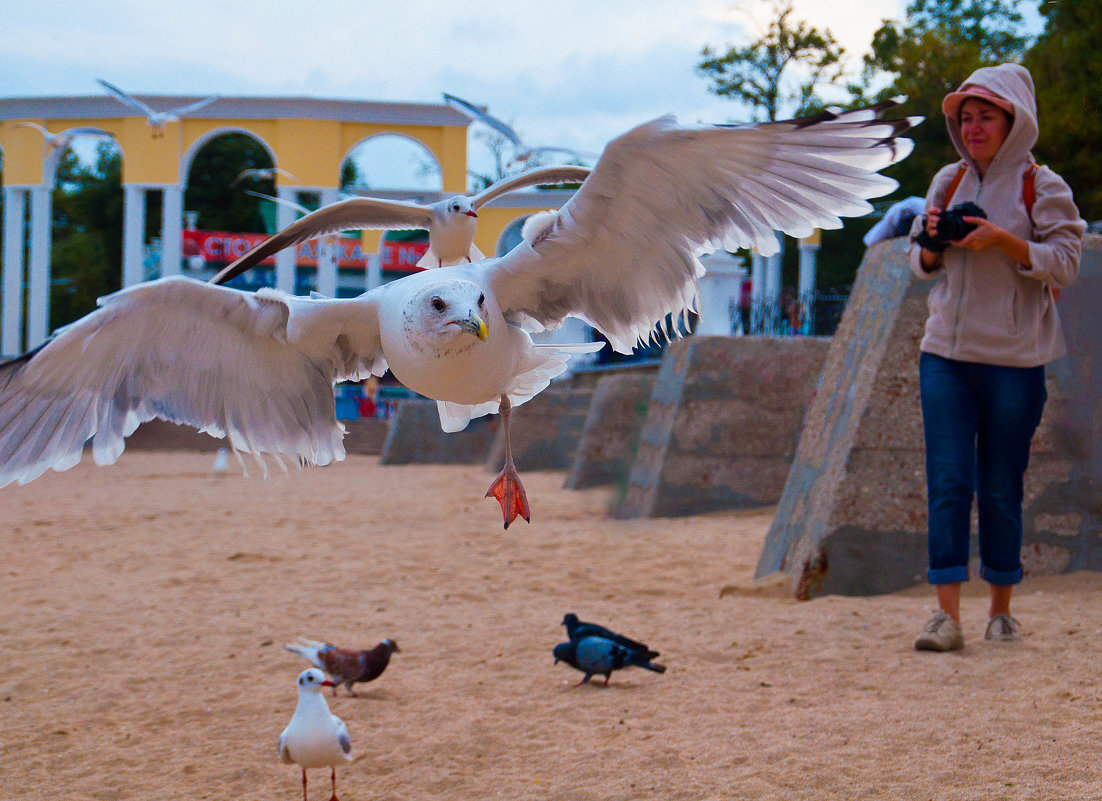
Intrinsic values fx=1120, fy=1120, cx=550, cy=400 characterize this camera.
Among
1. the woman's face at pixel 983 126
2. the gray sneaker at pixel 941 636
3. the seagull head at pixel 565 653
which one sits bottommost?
the seagull head at pixel 565 653

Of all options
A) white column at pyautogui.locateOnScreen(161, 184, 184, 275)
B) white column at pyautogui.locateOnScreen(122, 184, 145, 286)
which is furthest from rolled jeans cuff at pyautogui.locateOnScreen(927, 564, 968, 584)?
white column at pyautogui.locateOnScreen(161, 184, 184, 275)

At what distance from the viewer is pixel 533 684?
4.34 m

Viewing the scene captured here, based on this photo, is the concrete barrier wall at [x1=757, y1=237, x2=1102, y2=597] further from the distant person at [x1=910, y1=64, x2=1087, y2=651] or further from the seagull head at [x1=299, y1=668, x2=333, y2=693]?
the seagull head at [x1=299, y1=668, x2=333, y2=693]

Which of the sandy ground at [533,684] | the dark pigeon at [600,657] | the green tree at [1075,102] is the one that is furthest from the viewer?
the green tree at [1075,102]

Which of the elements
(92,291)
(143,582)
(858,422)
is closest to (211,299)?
(858,422)

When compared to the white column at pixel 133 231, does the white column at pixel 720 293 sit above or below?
below

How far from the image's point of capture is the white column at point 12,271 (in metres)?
26.0

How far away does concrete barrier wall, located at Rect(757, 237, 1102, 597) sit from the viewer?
4977mm

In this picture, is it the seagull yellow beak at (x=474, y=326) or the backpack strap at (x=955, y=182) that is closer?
the seagull yellow beak at (x=474, y=326)

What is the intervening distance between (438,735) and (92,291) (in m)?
36.8

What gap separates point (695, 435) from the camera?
27.5 ft

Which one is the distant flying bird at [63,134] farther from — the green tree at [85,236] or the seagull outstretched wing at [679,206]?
the seagull outstretched wing at [679,206]

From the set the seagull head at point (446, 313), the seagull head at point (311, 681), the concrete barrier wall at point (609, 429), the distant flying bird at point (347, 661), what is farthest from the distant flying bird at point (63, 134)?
the seagull head at point (446, 313)

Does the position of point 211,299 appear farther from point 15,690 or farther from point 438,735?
point 15,690
